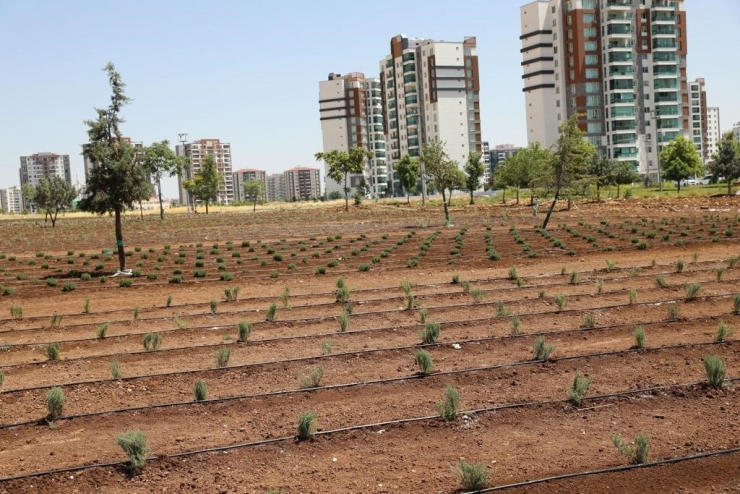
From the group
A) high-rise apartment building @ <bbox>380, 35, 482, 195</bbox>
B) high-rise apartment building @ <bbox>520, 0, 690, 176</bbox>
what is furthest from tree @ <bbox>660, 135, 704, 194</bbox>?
A: high-rise apartment building @ <bbox>380, 35, 482, 195</bbox>

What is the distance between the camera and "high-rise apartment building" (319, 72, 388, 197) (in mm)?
156625

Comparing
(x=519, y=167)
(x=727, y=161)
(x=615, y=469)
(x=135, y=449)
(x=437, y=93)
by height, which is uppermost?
(x=437, y=93)

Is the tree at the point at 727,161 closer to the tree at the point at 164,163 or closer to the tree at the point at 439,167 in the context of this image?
the tree at the point at 439,167

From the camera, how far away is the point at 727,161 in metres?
74.3

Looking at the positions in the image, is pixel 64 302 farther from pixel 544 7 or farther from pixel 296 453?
pixel 544 7

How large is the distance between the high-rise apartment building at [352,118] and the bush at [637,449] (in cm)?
14545

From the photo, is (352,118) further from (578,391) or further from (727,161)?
(578,391)

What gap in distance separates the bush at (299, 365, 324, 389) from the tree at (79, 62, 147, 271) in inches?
727

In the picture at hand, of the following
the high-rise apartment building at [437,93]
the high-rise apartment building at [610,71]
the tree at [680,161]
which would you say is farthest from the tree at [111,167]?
the high-rise apartment building at [437,93]

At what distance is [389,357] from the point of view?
1303 centimetres

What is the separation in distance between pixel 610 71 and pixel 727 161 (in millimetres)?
34962

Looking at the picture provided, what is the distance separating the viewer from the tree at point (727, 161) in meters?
73.3

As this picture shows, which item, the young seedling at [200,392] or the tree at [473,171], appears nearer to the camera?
the young seedling at [200,392]

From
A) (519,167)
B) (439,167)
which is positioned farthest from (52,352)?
(519,167)
